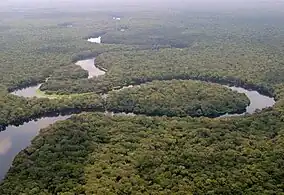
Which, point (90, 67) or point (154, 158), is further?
point (90, 67)

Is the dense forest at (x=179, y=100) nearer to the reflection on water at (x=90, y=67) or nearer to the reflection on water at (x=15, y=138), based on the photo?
the reflection on water at (x=15, y=138)

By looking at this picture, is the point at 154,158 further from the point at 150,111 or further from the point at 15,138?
the point at 15,138

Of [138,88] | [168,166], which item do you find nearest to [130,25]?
[138,88]

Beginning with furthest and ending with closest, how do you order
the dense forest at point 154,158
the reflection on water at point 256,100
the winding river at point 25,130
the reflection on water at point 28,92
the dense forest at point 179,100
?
the reflection on water at point 28,92 → the reflection on water at point 256,100 → the dense forest at point 179,100 → the winding river at point 25,130 → the dense forest at point 154,158

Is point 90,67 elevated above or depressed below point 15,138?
above

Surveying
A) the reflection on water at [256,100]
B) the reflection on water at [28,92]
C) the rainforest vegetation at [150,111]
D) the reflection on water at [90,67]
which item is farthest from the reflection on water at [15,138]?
the reflection on water at [256,100]

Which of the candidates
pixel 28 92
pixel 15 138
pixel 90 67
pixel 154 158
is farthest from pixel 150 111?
pixel 90 67

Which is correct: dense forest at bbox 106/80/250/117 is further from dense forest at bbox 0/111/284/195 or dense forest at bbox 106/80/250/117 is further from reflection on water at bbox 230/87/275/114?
dense forest at bbox 0/111/284/195
